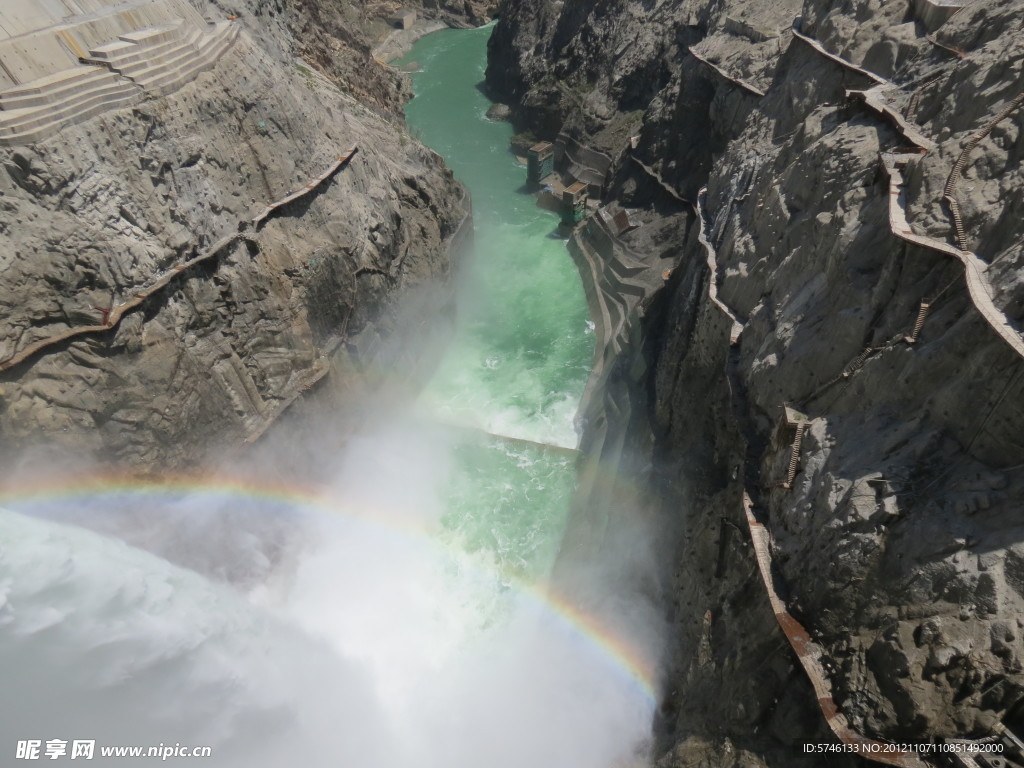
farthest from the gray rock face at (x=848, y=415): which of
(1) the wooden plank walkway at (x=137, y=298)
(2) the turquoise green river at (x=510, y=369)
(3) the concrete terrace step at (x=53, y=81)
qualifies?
(3) the concrete terrace step at (x=53, y=81)

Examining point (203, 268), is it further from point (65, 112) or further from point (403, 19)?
point (403, 19)

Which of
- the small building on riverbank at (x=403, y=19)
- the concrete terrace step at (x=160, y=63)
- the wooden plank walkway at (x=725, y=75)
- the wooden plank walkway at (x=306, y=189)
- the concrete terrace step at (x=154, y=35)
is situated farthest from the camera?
the small building on riverbank at (x=403, y=19)

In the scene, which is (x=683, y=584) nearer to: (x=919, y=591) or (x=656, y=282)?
(x=919, y=591)

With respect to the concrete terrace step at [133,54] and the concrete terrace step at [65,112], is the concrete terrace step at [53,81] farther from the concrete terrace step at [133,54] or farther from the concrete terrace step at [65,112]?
the concrete terrace step at [133,54]

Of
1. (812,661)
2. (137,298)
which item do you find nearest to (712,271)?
(812,661)

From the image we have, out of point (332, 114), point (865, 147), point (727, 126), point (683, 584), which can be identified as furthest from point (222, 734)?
point (727, 126)

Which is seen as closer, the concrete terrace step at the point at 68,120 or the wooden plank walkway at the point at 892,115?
the wooden plank walkway at the point at 892,115

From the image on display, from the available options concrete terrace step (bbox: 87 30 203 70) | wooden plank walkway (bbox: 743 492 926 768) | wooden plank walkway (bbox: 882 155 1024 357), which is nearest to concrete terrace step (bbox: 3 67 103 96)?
concrete terrace step (bbox: 87 30 203 70)
